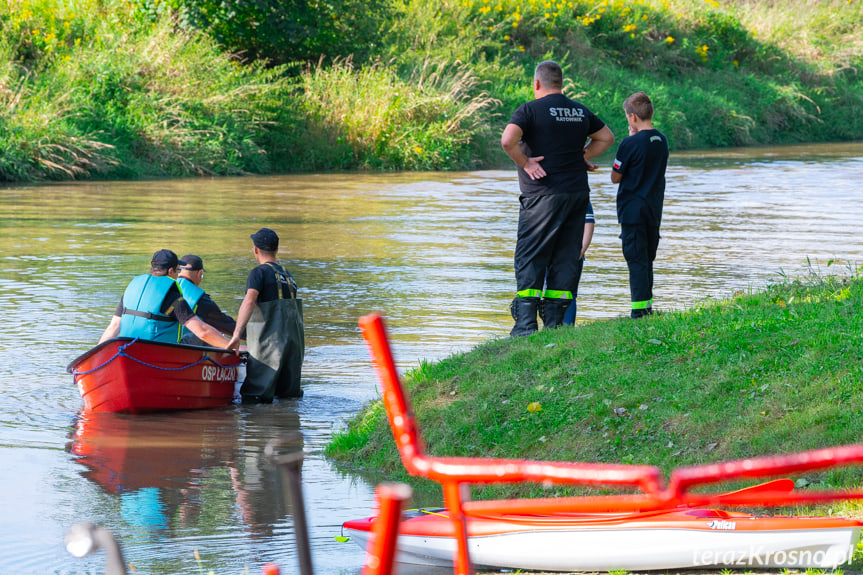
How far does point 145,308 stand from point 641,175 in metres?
4.11

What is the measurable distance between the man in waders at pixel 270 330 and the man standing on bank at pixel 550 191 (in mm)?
1923

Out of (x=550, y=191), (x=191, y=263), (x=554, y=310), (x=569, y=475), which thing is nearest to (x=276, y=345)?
(x=191, y=263)

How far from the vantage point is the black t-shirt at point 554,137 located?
8.36 m

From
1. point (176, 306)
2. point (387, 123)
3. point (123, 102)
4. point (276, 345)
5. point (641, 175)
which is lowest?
point (276, 345)

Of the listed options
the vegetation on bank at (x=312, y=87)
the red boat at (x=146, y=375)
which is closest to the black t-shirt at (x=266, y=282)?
the red boat at (x=146, y=375)

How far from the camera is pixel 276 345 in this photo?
9195mm

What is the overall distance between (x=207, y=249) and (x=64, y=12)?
17832mm

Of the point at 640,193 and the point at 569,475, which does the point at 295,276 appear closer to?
the point at 640,193

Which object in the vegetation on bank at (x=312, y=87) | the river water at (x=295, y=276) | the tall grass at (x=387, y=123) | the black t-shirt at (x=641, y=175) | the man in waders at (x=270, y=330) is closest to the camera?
the river water at (x=295, y=276)

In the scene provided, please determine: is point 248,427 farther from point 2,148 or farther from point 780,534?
point 2,148

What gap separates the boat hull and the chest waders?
428 centimetres

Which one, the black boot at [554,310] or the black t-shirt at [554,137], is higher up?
the black t-shirt at [554,137]

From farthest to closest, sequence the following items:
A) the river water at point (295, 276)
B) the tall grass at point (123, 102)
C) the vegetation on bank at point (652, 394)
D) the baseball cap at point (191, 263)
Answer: the tall grass at point (123, 102) < the baseball cap at point (191, 263) < the river water at point (295, 276) < the vegetation on bank at point (652, 394)

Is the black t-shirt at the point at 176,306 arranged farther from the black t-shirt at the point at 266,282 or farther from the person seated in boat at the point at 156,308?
the black t-shirt at the point at 266,282
